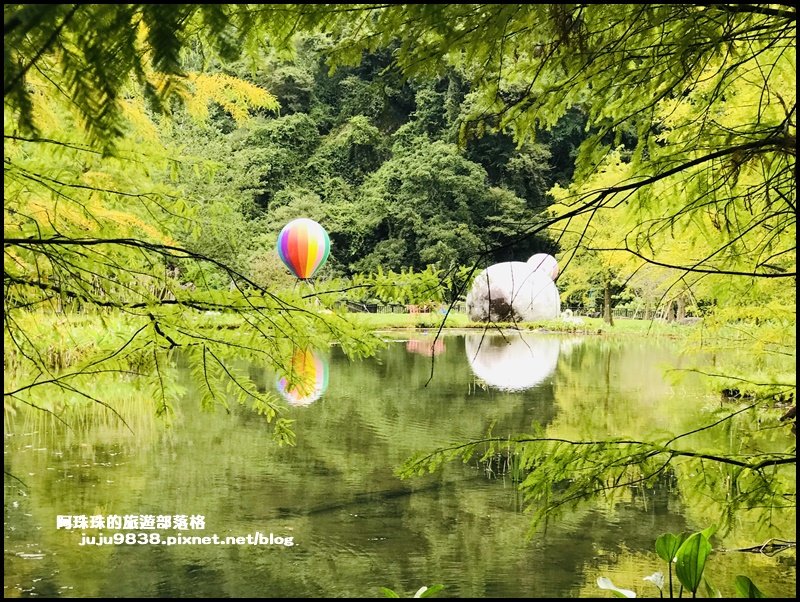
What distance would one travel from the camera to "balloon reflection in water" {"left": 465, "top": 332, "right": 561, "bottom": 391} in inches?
545

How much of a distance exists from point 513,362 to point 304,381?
15.1m

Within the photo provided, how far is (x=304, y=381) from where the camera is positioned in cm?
304

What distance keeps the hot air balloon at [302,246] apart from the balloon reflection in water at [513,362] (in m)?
5.64

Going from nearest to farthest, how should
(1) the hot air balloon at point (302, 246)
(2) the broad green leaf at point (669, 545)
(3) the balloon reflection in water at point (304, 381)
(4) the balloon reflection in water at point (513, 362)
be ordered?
(2) the broad green leaf at point (669, 545) → (3) the balloon reflection in water at point (304, 381) → (4) the balloon reflection in water at point (513, 362) → (1) the hot air balloon at point (302, 246)

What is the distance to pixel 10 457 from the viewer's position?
7125 mm

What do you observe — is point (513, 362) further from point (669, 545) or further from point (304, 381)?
point (669, 545)

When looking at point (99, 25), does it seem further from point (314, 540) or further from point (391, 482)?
point (391, 482)

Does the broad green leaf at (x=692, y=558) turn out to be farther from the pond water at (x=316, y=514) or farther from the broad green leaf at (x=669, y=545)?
the pond water at (x=316, y=514)

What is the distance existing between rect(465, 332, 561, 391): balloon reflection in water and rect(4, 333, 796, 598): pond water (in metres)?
2.49

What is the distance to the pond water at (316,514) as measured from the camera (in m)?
4.64

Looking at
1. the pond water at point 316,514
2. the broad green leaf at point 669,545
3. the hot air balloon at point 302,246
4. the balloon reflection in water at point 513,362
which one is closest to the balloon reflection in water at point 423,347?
the balloon reflection in water at point 513,362

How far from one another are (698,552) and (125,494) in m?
5.04

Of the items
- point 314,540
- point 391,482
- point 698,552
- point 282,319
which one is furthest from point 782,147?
point 391,482

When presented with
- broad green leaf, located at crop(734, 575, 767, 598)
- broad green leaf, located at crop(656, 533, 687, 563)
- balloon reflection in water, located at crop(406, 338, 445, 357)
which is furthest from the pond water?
balloon reflection in water, located at crop(406, 338, 445, 357)
